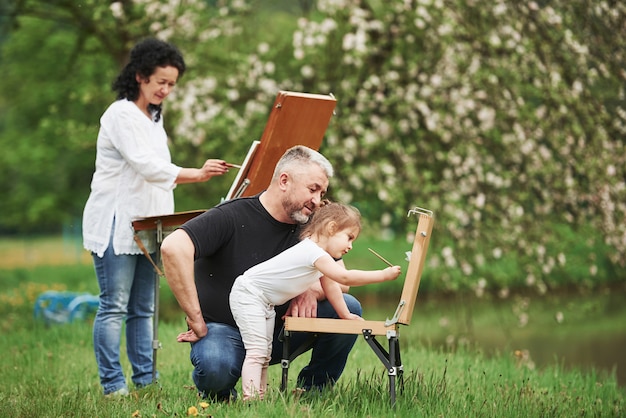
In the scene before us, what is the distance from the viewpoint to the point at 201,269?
434 cm

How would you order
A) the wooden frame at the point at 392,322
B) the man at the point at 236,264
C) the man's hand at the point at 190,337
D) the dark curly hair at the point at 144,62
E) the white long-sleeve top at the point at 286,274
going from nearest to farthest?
the wooden frame at the point at 392,322, the white long-sleeve top at the point at 286,274, the man at the point at 236,264, the man's hand at the point at 190,337, the dark curly hair at the point at 144,62

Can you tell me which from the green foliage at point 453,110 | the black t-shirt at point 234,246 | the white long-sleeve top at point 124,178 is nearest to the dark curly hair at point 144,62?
Answer: the white long-sleeve top at point 124,178

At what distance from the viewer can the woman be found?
4.85m

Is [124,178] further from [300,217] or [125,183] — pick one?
[300,217]

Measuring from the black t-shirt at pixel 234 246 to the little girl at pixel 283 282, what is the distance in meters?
0.16

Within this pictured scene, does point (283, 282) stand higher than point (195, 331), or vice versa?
point (283, 282)

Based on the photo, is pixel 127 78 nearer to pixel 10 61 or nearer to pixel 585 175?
pixel 585 175

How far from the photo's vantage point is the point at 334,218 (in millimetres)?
3986

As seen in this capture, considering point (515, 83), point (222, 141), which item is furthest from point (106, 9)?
point (515, 83)

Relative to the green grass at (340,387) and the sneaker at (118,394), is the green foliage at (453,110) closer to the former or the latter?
the green grass at (340,387)

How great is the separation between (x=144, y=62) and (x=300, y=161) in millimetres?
1319

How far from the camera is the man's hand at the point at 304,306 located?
4164 mm

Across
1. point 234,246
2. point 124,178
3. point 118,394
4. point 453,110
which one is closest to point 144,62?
point 124,178

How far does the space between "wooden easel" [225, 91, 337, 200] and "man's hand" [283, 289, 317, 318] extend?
0.72 metres
